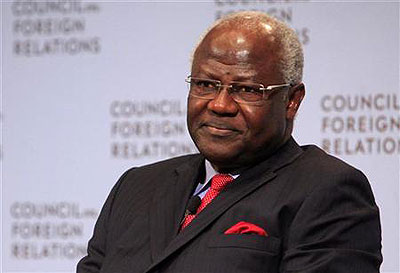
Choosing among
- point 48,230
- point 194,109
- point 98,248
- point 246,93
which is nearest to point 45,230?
point 48,230

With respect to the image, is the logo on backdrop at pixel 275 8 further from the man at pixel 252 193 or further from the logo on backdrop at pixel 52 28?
the man at pixel 252 193

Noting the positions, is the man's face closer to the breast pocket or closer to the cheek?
the cheek

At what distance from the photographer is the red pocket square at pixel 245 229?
214 cm

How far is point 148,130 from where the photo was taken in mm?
3547

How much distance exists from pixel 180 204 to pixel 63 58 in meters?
1.50

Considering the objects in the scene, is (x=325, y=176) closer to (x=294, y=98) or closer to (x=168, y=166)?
(x=294, y=98)

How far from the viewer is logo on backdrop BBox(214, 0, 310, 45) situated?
3379mm

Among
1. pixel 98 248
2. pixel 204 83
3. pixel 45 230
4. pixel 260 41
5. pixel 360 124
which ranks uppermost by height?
pixel 260 41

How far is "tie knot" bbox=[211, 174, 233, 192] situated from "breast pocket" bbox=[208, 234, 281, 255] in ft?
0.66

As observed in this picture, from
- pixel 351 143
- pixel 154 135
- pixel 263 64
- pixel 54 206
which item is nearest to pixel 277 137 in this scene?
pixel 263 64

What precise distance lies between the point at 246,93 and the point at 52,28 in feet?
5.53

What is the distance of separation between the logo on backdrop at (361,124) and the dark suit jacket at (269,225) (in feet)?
3.02

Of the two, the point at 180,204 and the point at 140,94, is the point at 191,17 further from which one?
the point at 180,204

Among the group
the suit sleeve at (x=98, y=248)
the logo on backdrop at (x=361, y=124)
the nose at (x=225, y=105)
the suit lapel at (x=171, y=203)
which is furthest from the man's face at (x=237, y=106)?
the logo on backdrop at (x=361, y=124)
